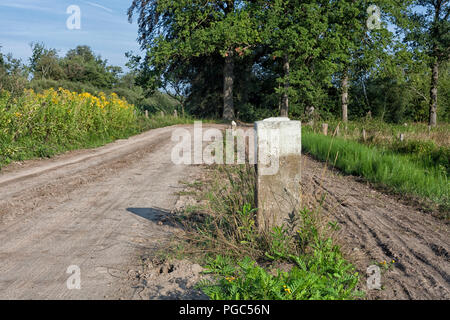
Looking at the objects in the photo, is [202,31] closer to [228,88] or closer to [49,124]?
[228,88]

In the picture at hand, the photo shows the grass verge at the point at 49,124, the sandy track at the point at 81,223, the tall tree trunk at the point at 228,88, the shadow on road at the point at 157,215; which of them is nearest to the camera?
the sandy track at the point at 81,223

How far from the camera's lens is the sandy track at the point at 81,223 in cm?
344

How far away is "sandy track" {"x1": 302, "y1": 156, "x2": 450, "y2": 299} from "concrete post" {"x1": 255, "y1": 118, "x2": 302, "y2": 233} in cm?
31

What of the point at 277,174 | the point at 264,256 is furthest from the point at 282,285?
the point at 277,174

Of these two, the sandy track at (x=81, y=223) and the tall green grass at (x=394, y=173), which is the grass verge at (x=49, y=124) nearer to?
the sandy track at (x=81, y=223)

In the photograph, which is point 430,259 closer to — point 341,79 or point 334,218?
point 334,218

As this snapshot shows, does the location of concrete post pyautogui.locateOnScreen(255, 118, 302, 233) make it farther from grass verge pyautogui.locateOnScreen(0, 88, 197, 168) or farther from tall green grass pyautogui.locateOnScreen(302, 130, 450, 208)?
grass verge pyautogui.locateOnScreen(0, 88, 197, 168)

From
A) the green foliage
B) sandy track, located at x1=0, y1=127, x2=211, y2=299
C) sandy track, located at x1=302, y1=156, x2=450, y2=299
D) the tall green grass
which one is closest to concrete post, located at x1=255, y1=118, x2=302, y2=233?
sandy track, located at x1=302, y1=156, x2=450, y2=299

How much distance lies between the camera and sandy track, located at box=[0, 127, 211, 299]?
11.3 ft

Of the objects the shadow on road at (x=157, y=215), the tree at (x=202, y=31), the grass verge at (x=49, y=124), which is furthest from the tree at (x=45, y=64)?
the shadow on road at (x=157, y=215)

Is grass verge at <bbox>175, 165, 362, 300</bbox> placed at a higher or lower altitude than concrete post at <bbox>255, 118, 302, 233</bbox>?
lower

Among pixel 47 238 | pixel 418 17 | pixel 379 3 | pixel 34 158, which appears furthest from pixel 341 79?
pixel 47 238

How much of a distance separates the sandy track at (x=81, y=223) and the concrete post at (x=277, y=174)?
4.13 feet

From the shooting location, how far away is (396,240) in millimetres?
4613
